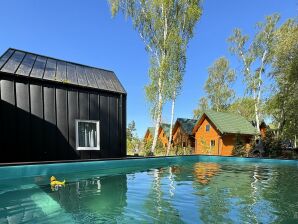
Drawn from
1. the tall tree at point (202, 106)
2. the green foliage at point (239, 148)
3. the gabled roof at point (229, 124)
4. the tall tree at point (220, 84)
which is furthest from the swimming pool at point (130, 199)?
the tall tree at point (202, 106)

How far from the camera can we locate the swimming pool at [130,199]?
434 cm

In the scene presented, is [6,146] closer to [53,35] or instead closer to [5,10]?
[5,10]

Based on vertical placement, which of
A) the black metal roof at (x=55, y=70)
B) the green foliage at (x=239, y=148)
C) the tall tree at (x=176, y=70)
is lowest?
the green foliage at (x=239, y=148)

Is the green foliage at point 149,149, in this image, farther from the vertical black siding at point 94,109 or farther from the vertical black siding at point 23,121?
the vertical black siding at point 23,121

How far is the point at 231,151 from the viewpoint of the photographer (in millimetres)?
26922

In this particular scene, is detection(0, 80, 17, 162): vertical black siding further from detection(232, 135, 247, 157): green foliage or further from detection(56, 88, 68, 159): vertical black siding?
detection(232, 135, 247, 157): green foliage

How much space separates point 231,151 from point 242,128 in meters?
3.14

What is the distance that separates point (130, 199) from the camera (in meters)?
5.68

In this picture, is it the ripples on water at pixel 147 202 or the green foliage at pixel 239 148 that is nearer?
the ripples on water at pixel 147 202

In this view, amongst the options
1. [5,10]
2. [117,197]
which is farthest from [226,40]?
[117,197]

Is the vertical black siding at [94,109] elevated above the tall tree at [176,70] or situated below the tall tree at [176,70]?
below

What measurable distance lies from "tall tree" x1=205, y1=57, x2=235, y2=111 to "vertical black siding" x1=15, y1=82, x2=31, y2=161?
29.4 m

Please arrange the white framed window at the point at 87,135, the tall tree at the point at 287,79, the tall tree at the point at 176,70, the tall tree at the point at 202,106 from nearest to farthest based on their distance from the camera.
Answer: the white framed window at the point at 87,135, the tall tree at the point at 287,79, the tall tree at the point at 176,70, the tall tree at the point at 202,106

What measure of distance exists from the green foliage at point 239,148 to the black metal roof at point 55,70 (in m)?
16.1
